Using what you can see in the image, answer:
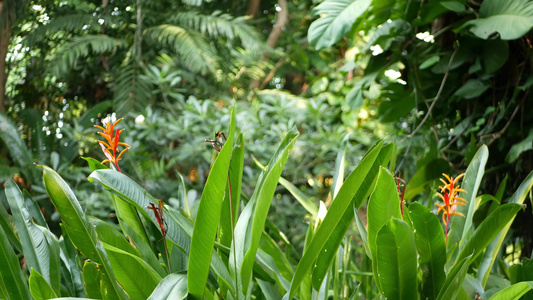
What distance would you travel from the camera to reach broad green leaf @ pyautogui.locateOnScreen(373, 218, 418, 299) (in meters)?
0.53

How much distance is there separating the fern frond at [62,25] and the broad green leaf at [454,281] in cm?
231

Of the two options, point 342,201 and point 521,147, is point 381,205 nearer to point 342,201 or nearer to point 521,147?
point 342,201

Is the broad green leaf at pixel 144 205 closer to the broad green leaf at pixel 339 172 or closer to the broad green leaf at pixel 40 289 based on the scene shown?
the broad green leaf at pixel 40 289

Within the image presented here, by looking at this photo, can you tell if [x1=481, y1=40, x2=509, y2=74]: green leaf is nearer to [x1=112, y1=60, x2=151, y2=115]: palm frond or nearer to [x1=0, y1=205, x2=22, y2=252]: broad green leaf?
[x1=0, y1=205, x2=22, y2=252]: broad green leaf

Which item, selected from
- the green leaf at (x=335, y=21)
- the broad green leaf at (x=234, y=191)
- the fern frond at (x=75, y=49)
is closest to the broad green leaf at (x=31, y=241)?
the broad green leaf at (x=234, y=191)

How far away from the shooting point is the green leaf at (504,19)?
1117 millimetres

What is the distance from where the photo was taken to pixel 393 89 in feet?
5.10

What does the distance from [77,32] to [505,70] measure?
2175 mm

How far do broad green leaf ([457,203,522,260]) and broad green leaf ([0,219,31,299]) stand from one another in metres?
0.55

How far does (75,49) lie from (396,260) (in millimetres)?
2187

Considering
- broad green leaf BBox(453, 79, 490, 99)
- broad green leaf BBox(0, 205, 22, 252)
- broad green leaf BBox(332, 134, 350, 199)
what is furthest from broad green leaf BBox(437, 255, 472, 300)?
Result: broad green leaf BBox(453, 79, 490, 99)

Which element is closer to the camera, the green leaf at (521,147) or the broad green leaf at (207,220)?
the broad green leaf at (207,220)

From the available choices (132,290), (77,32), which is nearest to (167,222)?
(132,290)

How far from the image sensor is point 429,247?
61cm
